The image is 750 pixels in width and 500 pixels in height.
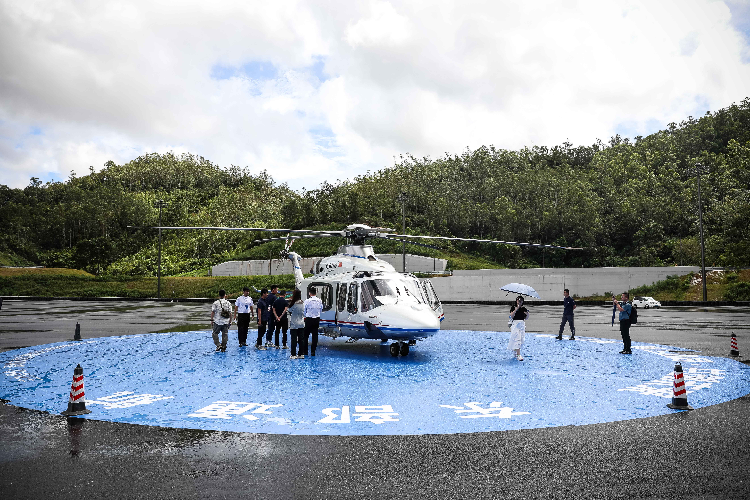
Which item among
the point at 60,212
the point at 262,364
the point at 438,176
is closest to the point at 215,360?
the point at 262,364

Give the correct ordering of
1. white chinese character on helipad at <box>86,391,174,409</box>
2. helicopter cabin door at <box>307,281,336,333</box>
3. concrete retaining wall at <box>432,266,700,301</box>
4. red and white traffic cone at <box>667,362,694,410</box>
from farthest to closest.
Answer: concrete retaining wall at <box>432,266,700,301</box> < helicopter cabin door at <box>307,281,336,333</box> < white chinese character on helipad at <box>86,391,174,409</box> < red and white traffic cone at <box>667,362,694,410</box>

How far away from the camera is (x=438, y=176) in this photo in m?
105

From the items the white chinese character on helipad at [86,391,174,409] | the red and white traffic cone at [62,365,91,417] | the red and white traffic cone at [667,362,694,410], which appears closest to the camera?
the red and white traffic cone at [62,365,91,417]

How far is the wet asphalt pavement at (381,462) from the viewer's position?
5.78 meters

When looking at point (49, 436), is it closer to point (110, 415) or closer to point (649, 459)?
point (110, 415)

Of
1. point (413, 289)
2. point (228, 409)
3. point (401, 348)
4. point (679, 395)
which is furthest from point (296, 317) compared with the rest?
point (679, 395)

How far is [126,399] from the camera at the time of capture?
10.2 metres

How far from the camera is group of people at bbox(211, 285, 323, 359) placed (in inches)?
612

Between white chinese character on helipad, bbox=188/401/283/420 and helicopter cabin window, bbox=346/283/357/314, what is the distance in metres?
7.07

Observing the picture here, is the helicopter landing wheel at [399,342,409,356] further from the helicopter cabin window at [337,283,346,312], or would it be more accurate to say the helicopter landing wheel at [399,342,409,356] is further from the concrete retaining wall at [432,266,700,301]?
the concrete retaining wall at [432,266,700,301]

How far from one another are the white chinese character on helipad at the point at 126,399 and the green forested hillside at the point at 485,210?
5401 cm

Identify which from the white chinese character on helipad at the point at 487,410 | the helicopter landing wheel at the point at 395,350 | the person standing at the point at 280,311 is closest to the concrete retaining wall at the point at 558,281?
the helicopter landing wheel at the point at 395,350

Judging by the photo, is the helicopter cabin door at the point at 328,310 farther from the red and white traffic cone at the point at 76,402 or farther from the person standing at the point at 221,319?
the red and white traffic cone at the point at 76,402

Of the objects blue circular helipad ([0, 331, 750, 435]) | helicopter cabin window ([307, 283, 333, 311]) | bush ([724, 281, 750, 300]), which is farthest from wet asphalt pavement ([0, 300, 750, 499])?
bush ([724, 281, 750, 300])
